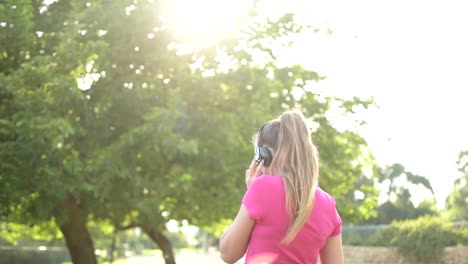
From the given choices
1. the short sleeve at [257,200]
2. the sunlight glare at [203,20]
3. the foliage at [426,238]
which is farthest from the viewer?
the foliage at [426,238]

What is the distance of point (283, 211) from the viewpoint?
3107 mm

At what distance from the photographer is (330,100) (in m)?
22.4

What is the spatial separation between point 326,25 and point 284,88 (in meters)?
2.62

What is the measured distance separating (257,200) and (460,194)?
2005 inches

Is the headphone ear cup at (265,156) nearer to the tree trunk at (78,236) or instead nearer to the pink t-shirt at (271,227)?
the pink t-shirt at (271,227)

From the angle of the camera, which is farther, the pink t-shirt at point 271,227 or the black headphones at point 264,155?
the black headphones at point 264,155

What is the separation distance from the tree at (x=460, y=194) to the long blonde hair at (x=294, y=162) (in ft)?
157

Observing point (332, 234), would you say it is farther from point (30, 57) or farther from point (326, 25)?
point (326, 25)

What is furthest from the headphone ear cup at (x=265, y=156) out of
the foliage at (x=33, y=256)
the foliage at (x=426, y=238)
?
the foliage at (x=33, y=256)

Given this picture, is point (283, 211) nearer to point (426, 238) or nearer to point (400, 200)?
point (426, 238)

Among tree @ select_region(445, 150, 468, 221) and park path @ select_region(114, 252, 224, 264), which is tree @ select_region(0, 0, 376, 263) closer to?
park path @ select_region(114, 252, 224, 264)

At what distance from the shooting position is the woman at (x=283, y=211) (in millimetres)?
3082

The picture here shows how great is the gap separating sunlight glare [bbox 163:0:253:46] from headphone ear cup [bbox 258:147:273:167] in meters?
15.9

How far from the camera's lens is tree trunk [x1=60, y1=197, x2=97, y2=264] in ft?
69.0
